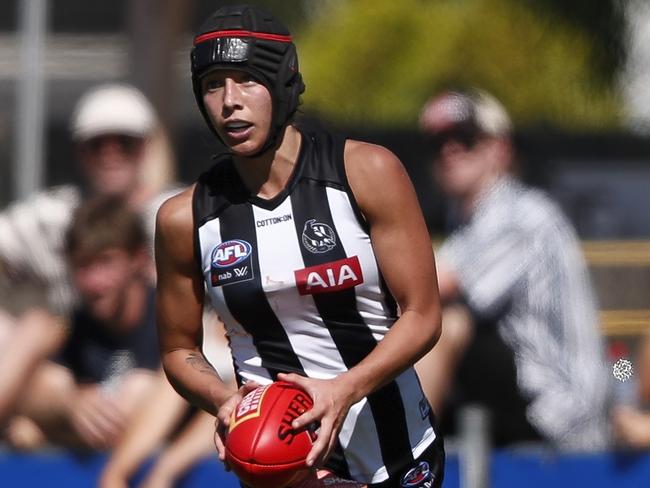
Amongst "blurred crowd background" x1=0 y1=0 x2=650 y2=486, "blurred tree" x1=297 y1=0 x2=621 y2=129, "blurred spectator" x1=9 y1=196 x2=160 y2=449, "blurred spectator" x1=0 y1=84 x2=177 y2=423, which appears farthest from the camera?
"blurred tree" x1=297 y1=0 x2=621 y2=129

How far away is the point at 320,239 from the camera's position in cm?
455

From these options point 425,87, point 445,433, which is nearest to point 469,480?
point 445,433

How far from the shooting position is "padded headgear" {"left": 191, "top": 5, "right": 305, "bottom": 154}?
175 inches

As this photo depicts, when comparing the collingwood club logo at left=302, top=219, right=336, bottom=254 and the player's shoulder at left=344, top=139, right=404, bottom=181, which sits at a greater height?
the player's shoulder at left=344, top=139, right=404, bottom=181

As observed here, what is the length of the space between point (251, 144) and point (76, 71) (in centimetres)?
2169

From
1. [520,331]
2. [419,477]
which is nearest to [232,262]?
[419,477]

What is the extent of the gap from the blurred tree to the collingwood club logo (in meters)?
21.1

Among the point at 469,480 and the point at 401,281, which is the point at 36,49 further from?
the point at 401,281

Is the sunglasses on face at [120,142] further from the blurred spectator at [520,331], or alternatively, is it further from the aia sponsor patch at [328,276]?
the aia sponsor patch at [328,276]

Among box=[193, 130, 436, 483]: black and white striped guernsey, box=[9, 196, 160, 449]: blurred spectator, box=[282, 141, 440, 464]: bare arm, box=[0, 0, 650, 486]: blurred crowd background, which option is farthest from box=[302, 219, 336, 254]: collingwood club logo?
box=[9, 196, 160, 449]: blurred spectator

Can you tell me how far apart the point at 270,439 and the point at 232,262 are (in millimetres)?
632

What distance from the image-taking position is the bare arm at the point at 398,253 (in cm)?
444

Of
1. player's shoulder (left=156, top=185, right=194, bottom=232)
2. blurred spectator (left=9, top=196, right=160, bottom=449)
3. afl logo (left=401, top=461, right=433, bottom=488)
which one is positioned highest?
player's shoulder (left=156, top=185, right=194, bottom=232)

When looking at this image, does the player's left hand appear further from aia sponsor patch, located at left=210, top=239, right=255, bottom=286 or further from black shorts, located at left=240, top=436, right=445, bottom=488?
black shorts, located at left=240, top=436, right=445, bottom=488
